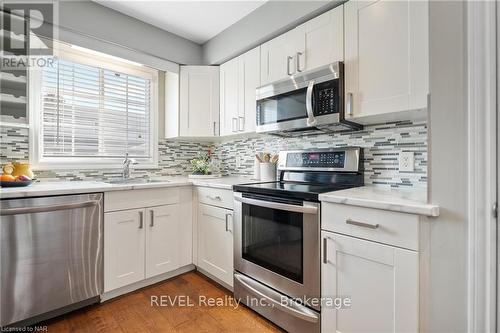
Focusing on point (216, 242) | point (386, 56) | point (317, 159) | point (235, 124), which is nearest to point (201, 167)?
point (235, 124)

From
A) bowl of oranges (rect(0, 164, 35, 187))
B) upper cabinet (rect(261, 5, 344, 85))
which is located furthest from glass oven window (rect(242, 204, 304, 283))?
bowl of oranges (rect(0, 164, 35, 187))

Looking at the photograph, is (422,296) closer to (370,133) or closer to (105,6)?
(370,133)

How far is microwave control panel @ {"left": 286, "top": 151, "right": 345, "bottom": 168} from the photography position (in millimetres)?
1872

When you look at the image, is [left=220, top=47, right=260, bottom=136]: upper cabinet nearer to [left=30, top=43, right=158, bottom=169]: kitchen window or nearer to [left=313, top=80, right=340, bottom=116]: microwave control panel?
[left=313, top=80, right=340, bottom=116]: microwave control panel

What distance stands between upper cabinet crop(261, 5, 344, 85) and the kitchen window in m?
1.43

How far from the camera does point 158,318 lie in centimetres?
175

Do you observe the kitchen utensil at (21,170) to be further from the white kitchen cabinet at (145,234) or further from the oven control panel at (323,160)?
the oven control panel at (323,160)

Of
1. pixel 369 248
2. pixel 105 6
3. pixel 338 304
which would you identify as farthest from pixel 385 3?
pixel 105 6

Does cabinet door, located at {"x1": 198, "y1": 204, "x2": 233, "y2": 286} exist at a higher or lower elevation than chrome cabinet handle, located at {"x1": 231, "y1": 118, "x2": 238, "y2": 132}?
lower

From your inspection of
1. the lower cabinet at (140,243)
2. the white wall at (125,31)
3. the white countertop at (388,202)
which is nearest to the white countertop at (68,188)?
the lower cabinet at (140,243)

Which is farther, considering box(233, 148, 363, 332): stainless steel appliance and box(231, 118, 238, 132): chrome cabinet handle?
box(231, 118, 238, 132): chrome cabinet handle

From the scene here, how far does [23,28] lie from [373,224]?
2.65 meters

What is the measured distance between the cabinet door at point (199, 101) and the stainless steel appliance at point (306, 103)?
697mm

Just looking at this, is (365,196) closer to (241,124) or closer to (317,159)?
(317,159)
